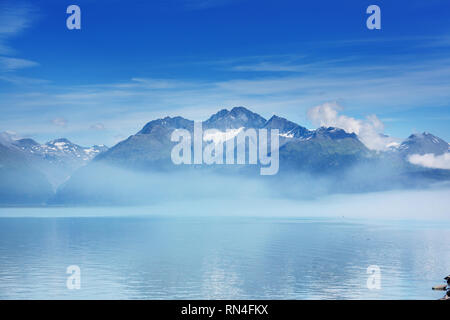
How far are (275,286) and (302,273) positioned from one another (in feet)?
53.6

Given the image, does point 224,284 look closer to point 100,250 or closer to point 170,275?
point 170,275

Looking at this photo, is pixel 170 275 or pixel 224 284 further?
pixel 170 275

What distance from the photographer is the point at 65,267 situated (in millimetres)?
107500
